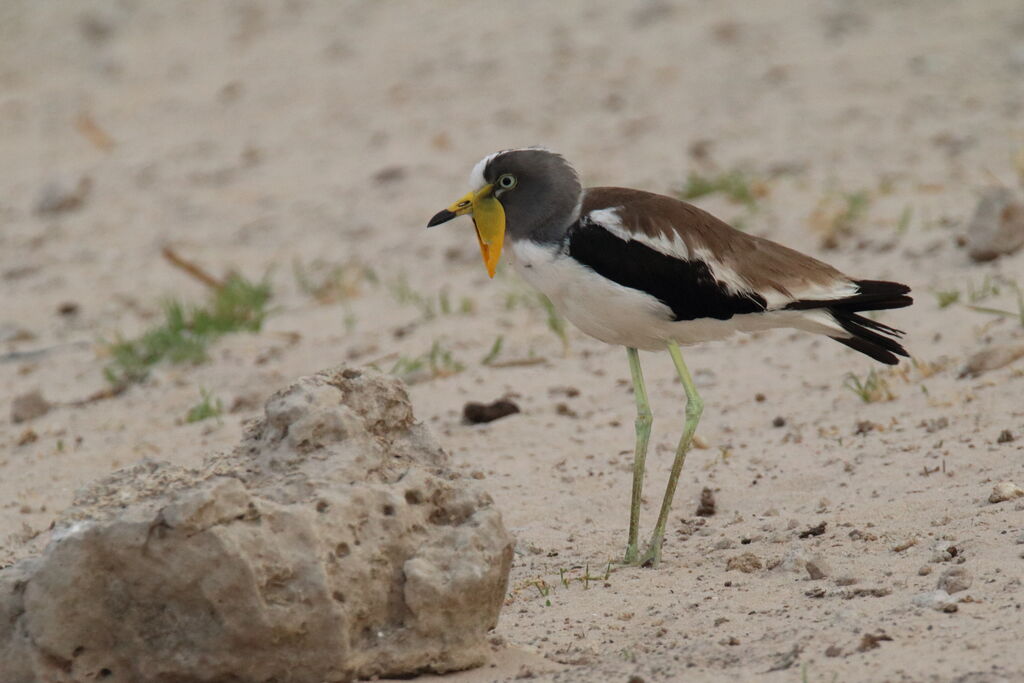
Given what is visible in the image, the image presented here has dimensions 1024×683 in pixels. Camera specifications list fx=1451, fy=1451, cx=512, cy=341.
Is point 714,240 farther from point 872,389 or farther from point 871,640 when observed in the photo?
point 871,640

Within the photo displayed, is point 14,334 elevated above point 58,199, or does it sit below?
below

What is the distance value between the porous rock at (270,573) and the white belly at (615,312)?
0.98 m

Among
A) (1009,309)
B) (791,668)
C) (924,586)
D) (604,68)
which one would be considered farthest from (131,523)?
(604,68)

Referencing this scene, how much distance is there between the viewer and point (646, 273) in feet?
14.1

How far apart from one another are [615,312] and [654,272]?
0.17 metres

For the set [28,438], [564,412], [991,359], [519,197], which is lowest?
[28,438]

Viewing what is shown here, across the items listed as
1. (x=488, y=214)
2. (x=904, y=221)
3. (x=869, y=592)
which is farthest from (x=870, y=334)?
(x=904, y=221)

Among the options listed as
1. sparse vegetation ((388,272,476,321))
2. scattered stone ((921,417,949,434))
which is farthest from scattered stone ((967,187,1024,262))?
sparse vegetation ((388,272,476,321))

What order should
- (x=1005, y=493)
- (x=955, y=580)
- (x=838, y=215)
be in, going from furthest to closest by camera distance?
(x=838, y=215) → (x=1005, y=493) → (x=955, y=580)

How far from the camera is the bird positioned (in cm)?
431

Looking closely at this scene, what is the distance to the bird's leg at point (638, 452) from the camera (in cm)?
437

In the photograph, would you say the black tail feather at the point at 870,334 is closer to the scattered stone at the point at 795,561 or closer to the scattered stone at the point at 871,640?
the scattered stone at the point at 795,561

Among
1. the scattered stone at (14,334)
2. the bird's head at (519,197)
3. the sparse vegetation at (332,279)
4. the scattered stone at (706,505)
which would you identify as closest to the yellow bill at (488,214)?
the bird's head at (519,197)

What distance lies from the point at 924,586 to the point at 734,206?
4.83 m
